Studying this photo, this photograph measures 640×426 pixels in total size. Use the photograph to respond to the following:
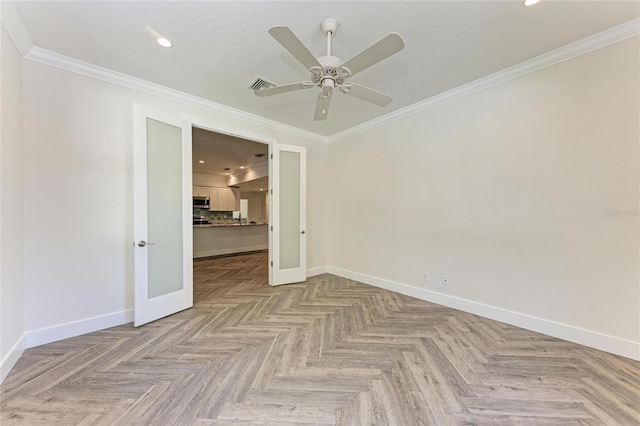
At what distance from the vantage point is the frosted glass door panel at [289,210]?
441 centimetres

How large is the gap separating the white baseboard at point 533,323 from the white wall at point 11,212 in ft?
13.8

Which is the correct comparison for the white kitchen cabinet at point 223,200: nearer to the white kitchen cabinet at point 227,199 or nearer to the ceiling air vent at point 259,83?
the white kitchen cabinet at point 227,199

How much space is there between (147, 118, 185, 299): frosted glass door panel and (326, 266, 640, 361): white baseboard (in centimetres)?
320

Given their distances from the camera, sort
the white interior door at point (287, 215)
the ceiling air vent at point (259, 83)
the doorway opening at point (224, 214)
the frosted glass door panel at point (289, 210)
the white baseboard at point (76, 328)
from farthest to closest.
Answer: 1. the doorway opening at point (224, 214)
2. the frosted glass door panel at point (289, 210)
3. the white interior door at point (287, 215)
4. the ceiling air vent at point (259, 83)
5. the white baseboard at point (76, 328)

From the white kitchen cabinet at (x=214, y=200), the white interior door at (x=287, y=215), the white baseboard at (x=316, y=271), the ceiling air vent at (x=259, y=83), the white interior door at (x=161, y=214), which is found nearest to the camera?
the white interior door at (x=161, y=214)

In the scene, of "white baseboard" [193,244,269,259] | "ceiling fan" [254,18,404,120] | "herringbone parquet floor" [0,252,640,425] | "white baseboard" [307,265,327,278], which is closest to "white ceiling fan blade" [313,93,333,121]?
"ceiling fan" [254,18,404,120]

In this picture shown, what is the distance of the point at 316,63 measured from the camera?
1957 millimetres

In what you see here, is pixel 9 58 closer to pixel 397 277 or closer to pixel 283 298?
pixel 283 298

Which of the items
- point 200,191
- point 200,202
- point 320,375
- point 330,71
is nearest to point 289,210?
point 330,71

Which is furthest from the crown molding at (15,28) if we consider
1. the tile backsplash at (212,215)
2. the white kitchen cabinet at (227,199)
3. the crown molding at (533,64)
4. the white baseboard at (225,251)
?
the white kitchen cabinet at (227,199)

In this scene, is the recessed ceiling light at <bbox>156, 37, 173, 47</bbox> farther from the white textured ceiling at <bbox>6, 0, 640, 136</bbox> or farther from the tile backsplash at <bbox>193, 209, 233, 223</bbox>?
the tile backsplash at <bbox>193, 209, 233, 223</bbox>

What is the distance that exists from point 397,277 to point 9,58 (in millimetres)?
4906

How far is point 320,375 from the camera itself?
1.98m

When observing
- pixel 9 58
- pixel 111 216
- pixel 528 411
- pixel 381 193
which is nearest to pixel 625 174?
pixel 528 411
